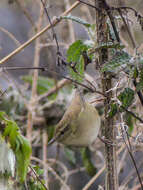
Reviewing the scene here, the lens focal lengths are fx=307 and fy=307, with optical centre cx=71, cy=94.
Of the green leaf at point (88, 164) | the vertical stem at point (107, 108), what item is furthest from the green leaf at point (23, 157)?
the green leaf at point (88, 164)

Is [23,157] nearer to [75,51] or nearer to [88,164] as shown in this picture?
[75,51]

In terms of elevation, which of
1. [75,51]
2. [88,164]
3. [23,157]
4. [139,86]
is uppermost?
[75,51]

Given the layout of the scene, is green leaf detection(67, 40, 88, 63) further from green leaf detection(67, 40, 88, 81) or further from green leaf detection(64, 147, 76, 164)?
green leaf detection(64, 147, 76, 164)

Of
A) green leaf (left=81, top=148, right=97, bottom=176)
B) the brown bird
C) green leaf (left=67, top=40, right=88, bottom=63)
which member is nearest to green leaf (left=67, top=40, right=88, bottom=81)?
green leaf (left=67, top=40, right=88, bottom=63)

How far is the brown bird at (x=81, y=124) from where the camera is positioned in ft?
2.65

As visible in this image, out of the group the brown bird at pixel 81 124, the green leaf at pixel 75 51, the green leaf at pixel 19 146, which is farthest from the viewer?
the brown bird at pixel 81 124

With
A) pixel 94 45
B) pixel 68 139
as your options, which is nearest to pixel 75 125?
pixel 68 139

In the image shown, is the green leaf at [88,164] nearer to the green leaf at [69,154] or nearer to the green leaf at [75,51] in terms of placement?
the green leaf at [69,154]

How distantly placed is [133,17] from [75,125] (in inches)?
12.4

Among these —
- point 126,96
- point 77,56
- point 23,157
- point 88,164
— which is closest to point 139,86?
point 126,96

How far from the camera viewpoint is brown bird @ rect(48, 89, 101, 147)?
809 millimetres

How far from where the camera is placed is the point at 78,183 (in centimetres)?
165

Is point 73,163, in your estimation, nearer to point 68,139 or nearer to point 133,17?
point 68,139

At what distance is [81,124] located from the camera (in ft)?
2.64
